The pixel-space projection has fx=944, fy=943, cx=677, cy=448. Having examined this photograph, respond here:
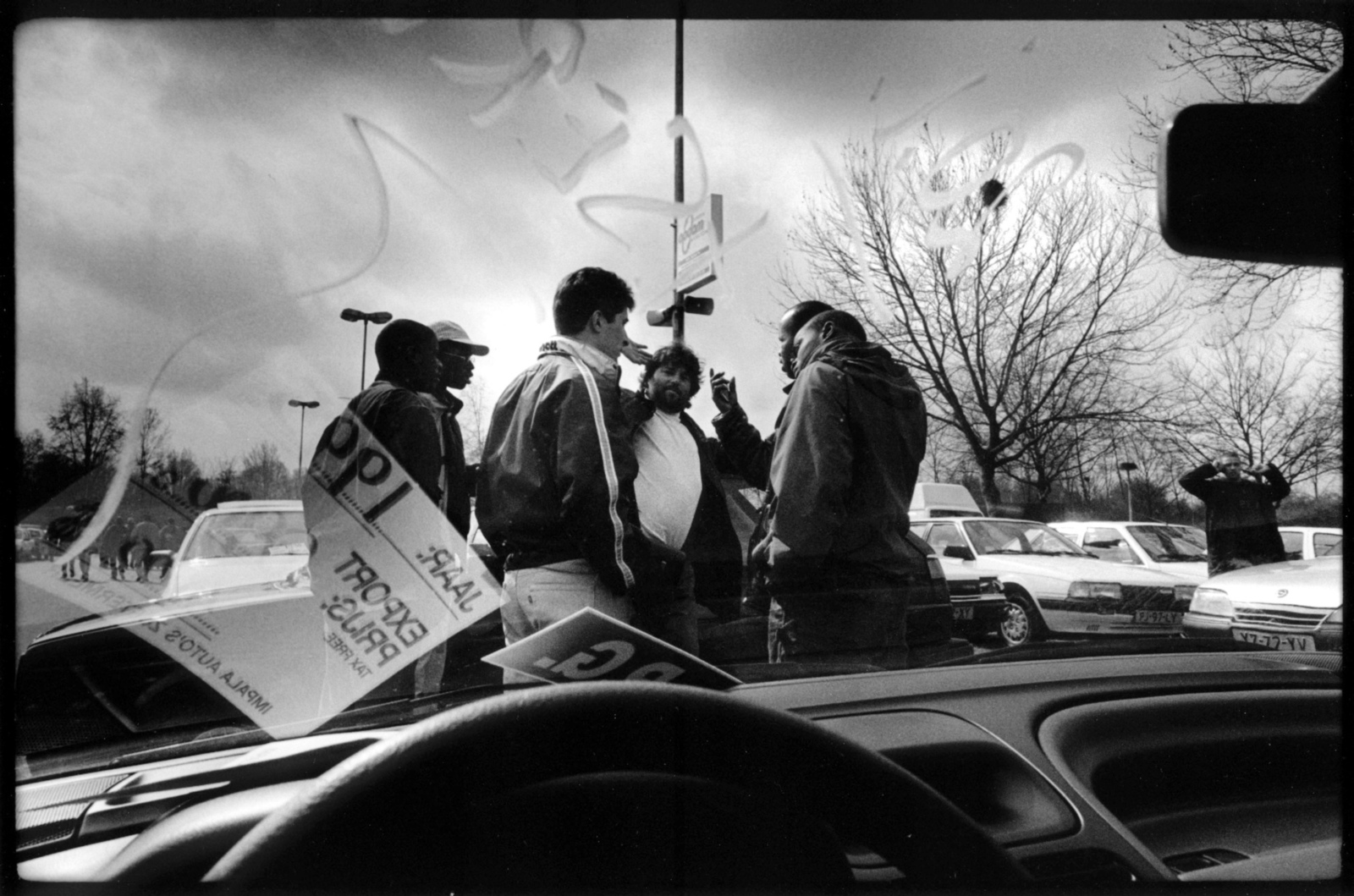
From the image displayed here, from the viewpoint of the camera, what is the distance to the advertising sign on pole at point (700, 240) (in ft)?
6.34

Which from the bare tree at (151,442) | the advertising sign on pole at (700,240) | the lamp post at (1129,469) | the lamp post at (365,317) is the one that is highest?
the advertising sign on pole at (700,240)

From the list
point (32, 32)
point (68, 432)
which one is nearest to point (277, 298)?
point (68, 432)

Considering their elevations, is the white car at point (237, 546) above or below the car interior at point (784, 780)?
above

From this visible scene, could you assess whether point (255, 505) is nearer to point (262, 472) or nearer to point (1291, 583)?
point (262, 472)

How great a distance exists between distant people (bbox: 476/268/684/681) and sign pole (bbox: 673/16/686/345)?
13cm

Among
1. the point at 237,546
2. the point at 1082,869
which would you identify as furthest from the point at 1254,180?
the point at 237,546

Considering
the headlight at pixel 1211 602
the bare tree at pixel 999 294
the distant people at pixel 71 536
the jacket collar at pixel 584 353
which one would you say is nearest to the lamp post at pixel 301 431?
the distant people at pixel 71 536

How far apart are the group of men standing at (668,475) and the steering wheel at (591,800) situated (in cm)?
124

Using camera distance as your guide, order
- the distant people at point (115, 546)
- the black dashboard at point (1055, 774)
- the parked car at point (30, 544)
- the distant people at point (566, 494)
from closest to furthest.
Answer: the black dashboard at point (1055, 774) → the parked car at point (30, 544) → the distant people at point (115, 546) → the distant people at point (566, 494)

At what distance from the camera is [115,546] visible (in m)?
1.70

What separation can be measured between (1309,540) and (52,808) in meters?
2.34

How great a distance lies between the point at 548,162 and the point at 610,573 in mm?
905

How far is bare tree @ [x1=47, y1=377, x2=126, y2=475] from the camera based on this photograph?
155 centimetres

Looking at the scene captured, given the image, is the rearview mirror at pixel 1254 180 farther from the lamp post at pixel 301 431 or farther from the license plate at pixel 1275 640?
the lamp post at pixel 301 431
